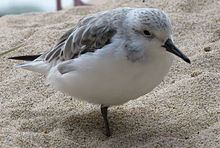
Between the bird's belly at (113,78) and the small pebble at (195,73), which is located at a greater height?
the bird's belly at (113,78)

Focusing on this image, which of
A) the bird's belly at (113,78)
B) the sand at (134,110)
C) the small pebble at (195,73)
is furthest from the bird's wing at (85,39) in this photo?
the small pebble at (195,73)

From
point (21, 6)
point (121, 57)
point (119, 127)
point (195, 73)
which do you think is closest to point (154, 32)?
point (121, 57)

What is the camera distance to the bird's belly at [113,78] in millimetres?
2225

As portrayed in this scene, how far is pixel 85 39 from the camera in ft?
8.20

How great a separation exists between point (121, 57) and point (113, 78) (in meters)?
0.11

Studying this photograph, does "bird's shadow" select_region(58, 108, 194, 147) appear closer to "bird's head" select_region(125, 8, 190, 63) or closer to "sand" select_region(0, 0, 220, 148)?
"sand" select_region(0, 0, 220, 148)

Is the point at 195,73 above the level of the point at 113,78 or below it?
below

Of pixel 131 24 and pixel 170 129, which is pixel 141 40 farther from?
pixel 170 129

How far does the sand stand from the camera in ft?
7.86

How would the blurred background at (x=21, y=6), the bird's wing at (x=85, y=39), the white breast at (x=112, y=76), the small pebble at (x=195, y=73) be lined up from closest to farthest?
1. the white breast at (x=112, y=76)
2. the bird's wing at (x=85, y=39)
3. the small pebble at (x=195, y=73)
4. the blurred background at (x=21, y=6)

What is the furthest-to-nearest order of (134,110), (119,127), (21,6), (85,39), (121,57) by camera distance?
1. (21,6)
2. (134,110)
3. (119,127)
4. (85,39)
5. (121,57)

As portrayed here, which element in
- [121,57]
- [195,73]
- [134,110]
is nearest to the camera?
[121,57]

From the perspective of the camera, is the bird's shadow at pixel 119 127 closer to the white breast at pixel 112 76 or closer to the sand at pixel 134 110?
the sand at pixel 134 110

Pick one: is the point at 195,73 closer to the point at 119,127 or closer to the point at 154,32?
the point at 119,127
